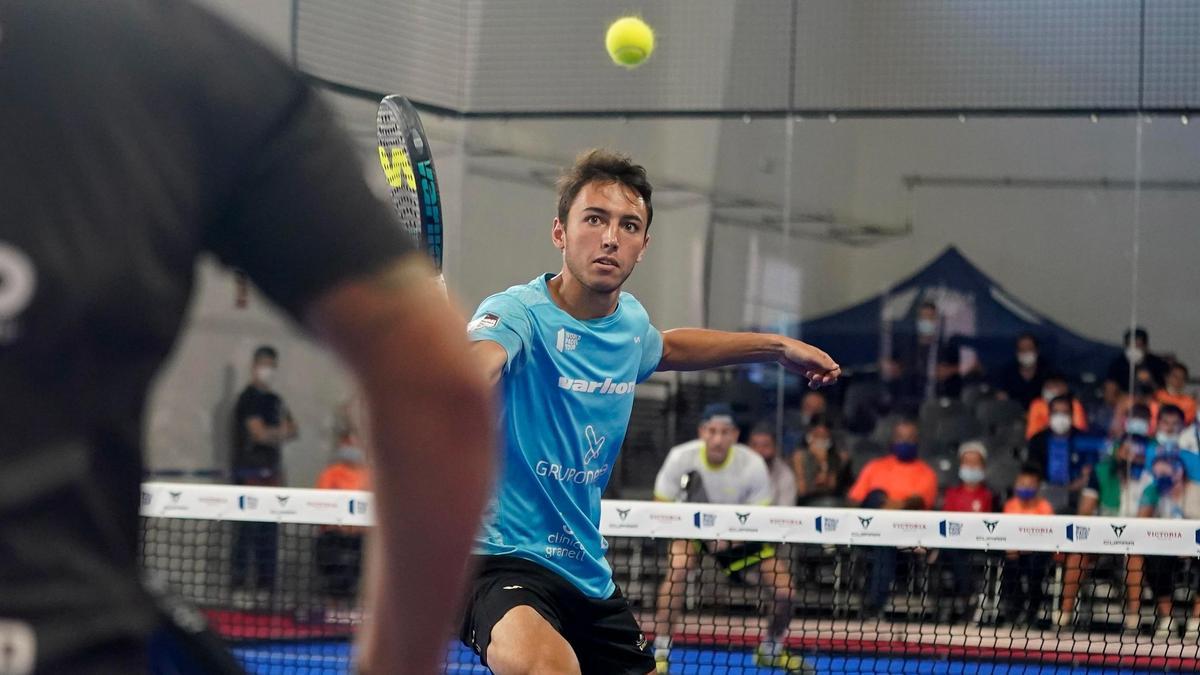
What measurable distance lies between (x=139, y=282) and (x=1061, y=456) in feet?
34.9

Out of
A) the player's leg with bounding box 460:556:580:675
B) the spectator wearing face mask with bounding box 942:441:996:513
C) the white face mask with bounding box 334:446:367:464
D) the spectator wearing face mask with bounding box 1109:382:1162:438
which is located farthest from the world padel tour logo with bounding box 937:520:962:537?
the white face mask with bounding box 334:446:367:464

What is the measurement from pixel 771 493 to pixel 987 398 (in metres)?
1.87

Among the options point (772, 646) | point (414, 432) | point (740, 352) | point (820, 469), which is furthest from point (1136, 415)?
point (414, 432)

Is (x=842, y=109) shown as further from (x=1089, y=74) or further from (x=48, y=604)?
(x=48, y=604)

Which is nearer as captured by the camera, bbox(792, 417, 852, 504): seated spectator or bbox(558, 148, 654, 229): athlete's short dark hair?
bbox(558, 148, 654, 229): athlete's short dark hair

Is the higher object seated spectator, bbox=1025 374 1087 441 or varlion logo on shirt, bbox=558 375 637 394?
seated spectator, bbox=1025 374 1087 441

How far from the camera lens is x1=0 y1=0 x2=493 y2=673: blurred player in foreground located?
102 centimetres

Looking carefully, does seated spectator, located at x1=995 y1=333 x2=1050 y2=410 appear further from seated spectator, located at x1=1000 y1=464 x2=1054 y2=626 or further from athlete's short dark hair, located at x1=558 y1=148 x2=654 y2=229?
athlete's short dark hair, located at x1=558 y1=148 x2=654 y2=229

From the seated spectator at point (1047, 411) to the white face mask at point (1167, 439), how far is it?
1.95 feet

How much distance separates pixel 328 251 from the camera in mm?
1077

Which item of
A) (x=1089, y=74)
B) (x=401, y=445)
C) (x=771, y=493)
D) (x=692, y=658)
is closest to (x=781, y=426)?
(x=771, y=493)

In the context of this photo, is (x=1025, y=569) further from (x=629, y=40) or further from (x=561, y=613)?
(x=561, y=613)

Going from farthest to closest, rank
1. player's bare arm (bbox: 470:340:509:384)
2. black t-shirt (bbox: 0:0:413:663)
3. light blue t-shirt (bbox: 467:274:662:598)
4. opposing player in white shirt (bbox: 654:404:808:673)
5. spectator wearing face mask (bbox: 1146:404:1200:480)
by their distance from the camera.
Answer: spectator wearing face mask (bbox: 1146:404:1200:480) < opposing player in white shirt (bbox: 654:404:808:673) < light blue t-shirt (bbox: 467:274:662:598) < player's bare arm (bbox: 470:340:509:384) < black t-shirt (bbox: 0:0:413:663)

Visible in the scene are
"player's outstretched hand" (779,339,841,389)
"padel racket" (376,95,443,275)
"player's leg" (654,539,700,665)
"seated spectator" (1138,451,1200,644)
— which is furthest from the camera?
"seated spectator" (1138,451,1200,644)
